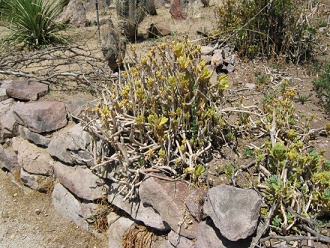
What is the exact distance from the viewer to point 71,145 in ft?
12.4


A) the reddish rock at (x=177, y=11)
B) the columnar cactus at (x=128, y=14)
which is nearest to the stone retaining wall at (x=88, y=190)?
the columnar cactus at (x=128, y=14)

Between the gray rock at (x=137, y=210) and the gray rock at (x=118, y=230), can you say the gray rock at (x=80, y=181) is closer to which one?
the gray rock at (x=137, y=210)

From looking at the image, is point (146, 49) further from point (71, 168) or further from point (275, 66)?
point (71, 168)

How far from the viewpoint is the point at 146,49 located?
519cm

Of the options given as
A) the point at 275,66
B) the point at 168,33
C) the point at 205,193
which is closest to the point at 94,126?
the point at 205,193

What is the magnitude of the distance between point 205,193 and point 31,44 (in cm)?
388

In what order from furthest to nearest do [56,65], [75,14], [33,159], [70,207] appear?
[75,14] → [56,65] → [33,159] → [70,207]

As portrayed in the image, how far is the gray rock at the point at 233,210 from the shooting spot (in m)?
2.49

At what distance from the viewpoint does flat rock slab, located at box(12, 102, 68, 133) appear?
4062 millimetres

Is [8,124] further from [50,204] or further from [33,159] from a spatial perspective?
[50,204]

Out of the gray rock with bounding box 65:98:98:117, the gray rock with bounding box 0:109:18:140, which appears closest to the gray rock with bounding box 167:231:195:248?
the gray rock with bounding box 65:98:98:117

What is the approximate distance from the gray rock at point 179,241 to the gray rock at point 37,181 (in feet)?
5.73

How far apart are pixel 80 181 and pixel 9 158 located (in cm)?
131

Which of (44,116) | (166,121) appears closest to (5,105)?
(44,116)
